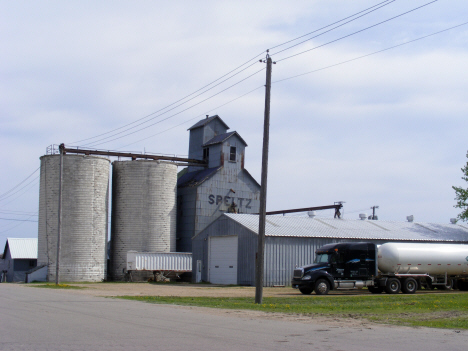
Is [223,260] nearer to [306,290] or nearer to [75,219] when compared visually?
[306,290]

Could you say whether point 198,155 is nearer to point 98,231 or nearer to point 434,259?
point 98,231

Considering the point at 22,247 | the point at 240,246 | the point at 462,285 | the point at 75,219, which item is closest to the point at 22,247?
the point at 22,247

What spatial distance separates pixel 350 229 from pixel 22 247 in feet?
147

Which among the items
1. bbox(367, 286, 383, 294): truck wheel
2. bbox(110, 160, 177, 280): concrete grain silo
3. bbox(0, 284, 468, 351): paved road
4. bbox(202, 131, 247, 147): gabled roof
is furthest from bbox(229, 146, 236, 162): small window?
bbox(0, 284, 468, 351): paved road

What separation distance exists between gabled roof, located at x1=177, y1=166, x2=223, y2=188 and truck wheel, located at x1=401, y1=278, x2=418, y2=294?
100 feet

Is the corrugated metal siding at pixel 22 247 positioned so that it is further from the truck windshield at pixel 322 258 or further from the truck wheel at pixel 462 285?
the truck wheel at pixel 462 285

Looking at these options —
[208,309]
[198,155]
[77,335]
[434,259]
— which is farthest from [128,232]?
[77,335]

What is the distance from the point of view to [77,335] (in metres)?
11.8

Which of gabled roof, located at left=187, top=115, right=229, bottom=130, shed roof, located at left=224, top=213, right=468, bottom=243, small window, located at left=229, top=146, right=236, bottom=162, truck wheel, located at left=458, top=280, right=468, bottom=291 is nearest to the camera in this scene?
truck wheel, located at left=458, top=280, right=468, bottom=291

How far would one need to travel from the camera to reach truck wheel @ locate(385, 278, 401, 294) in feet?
104

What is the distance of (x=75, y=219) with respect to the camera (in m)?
50.8

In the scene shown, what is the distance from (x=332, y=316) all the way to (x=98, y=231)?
125ft

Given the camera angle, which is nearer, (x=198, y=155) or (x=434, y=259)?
(x=434, y=259)

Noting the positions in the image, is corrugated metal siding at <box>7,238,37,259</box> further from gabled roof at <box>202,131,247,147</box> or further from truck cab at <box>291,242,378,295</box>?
truck cab at <box>291,242,378,295</box>
